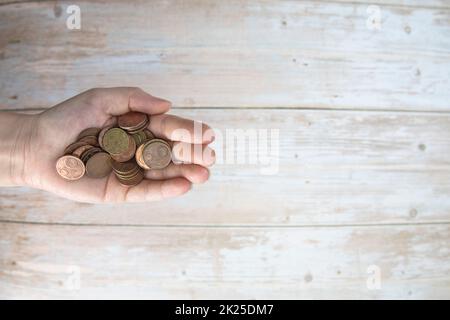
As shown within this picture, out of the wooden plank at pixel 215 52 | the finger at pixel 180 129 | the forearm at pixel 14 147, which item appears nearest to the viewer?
the finger at pixel 180 129

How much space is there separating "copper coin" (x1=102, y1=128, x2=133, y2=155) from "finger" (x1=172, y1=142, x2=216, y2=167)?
0.12 meters

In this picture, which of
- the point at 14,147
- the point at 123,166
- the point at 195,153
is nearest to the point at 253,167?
the point at 195,153

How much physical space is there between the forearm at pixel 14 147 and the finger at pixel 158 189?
0.28 metres

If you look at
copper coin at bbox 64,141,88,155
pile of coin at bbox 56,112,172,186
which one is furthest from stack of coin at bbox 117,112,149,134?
copper coin at bbox 64,141,88,155

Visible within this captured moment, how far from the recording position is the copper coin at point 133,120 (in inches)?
40.5

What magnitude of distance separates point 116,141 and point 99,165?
0.30 feet

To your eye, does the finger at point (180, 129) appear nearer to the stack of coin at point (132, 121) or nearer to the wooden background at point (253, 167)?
the stack of coin at point (132, 121)

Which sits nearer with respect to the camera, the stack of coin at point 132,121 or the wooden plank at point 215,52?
the stack of coin at point 132,121

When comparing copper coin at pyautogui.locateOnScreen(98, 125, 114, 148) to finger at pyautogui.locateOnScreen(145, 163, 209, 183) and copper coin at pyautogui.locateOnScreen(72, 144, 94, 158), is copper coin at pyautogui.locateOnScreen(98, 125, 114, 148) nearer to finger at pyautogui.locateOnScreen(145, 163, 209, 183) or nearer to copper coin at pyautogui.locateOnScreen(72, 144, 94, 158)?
copper coin at pyautogui.locateOnScreen(72, 144, 94, 158)

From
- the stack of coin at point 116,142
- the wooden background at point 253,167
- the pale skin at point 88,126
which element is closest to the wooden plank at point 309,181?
the wooden background at point 253,167

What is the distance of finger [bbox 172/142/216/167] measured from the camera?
→ 1.02 meters

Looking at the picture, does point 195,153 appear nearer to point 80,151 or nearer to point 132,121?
point 132,121

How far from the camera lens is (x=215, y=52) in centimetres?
123

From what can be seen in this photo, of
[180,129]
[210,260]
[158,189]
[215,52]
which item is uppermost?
[215,52]
